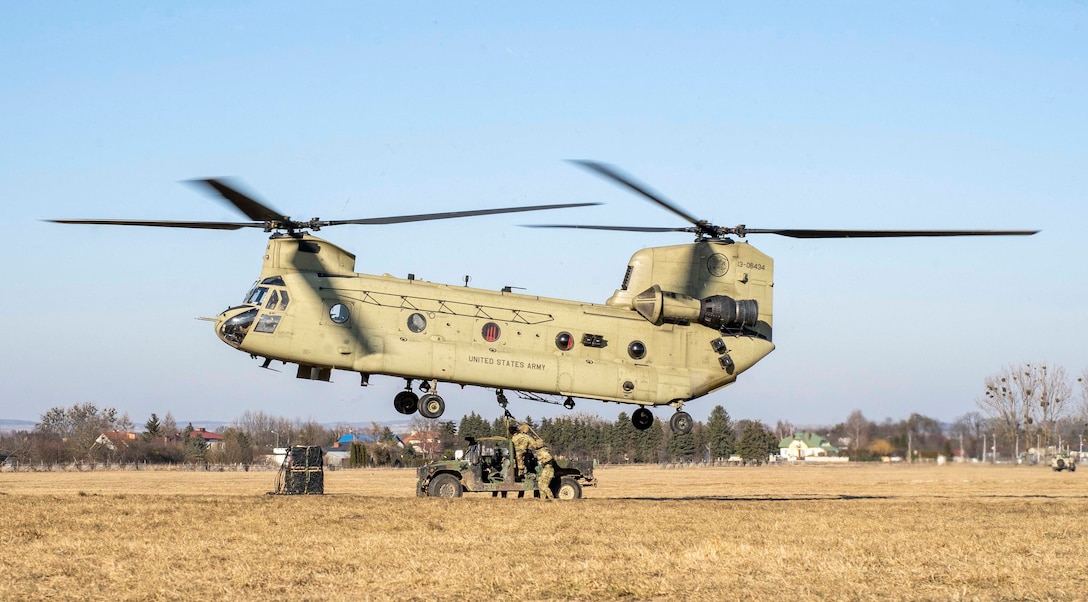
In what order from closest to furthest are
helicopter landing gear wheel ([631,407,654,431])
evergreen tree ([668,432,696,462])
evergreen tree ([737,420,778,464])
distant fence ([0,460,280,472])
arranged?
helicopter landing gear wheel ([631,407,654,431]) → distant fence ([0,460,280,472]) → evergreen tree ([668,432,696,462]) → evergreen tree ([737,420,778,464])

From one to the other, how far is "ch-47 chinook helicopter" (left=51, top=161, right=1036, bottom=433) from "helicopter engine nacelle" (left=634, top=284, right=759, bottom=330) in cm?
3

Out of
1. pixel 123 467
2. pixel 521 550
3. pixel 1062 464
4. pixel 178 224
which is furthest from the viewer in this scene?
pixel 123 467

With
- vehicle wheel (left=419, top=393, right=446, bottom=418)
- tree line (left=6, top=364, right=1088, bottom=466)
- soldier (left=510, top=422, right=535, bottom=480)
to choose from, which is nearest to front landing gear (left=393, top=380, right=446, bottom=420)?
vehicle wheel (left=419, top=393, right=446, bottom=418)

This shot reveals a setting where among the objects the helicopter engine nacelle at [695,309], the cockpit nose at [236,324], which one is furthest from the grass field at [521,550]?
the helicopter engine nacelle at [695,309]

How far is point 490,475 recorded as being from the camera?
27031 millimetres

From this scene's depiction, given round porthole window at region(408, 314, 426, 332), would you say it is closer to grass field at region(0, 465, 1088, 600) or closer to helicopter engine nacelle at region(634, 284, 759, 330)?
grass field at region(0, 465, 1088, 600)

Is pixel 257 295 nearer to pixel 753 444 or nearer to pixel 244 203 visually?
pixel 244 203

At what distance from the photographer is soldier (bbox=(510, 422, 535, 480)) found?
26938 mm

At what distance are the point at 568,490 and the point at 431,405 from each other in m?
4.51

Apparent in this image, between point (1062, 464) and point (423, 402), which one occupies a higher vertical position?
point (423, 402)

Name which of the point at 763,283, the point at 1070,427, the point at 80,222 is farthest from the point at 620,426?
the point at 80,222

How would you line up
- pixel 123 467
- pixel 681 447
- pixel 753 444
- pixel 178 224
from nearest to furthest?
pixel 178 224, pixel 123 467, pixel 681 447, pixel 753 444

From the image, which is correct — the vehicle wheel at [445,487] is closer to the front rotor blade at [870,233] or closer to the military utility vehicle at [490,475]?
the military utility vehicle at [490,475]

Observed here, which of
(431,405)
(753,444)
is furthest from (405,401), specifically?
(753,444)
